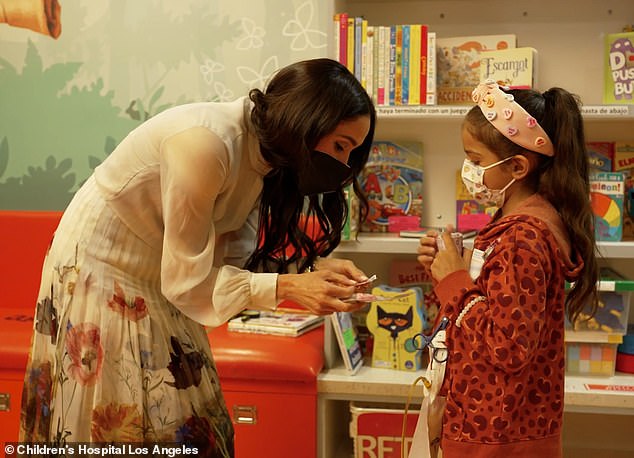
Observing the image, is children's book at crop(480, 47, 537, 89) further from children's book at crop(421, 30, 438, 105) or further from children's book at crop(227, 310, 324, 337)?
children's book at crop(227, 310, 324, 337)

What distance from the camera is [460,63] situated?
2.71 m

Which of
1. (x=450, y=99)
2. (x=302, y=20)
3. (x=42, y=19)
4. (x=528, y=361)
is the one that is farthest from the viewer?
(x=42, y=19)

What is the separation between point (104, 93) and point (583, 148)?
2155 mm

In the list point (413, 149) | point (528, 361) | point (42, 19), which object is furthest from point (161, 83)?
point (528, 361)

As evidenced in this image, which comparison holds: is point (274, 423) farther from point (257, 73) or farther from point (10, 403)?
point (257, 73)

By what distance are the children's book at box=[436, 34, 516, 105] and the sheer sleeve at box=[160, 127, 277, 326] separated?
1.47 m

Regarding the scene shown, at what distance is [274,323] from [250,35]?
3.93ft

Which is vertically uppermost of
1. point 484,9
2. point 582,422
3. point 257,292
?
point 484,9

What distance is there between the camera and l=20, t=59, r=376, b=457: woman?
1439 mm

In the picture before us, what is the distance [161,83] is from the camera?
314 centimetres

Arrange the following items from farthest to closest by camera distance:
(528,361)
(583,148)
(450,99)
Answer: (450,99)
(583,148)
(528,361)

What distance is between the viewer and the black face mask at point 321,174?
1521 millimetres

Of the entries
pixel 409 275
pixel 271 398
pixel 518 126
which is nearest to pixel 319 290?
pixel 518 126

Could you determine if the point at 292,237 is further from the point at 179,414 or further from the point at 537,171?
the point at 537,171
